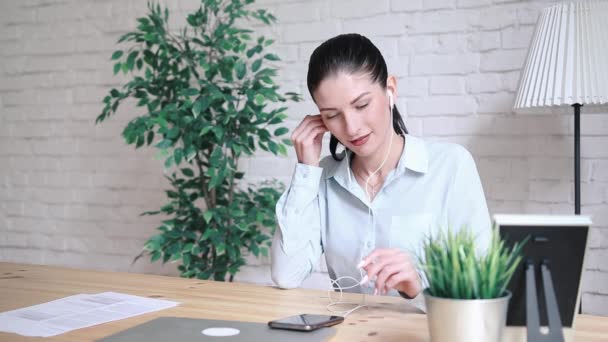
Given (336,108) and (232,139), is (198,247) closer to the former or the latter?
(232,139)

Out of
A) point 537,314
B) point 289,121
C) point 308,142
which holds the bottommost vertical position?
point 537,314

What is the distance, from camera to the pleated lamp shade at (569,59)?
176 centimetres

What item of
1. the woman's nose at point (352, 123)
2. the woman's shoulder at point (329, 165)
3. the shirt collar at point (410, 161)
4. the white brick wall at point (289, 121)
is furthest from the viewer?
the white brick wall at point (289, 121)

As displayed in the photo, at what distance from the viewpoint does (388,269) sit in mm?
1130

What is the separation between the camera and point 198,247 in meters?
2.43

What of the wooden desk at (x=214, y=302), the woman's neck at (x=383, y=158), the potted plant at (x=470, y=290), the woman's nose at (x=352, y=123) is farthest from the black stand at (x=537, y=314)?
the woman's neck at (x=383, y=158)

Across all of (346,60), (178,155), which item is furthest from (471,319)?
(178,155)

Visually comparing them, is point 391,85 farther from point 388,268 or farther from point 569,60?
point 388,268

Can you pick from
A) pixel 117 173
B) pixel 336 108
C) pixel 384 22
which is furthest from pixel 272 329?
pixel 117 173

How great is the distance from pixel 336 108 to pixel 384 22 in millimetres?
1070

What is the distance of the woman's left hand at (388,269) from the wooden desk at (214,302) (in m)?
0.07

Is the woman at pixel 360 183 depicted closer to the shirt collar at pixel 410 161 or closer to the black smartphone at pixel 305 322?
the shirt collar at pixel 410 161

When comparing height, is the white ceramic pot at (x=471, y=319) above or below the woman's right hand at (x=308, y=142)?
below

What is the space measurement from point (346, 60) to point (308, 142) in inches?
9.4
